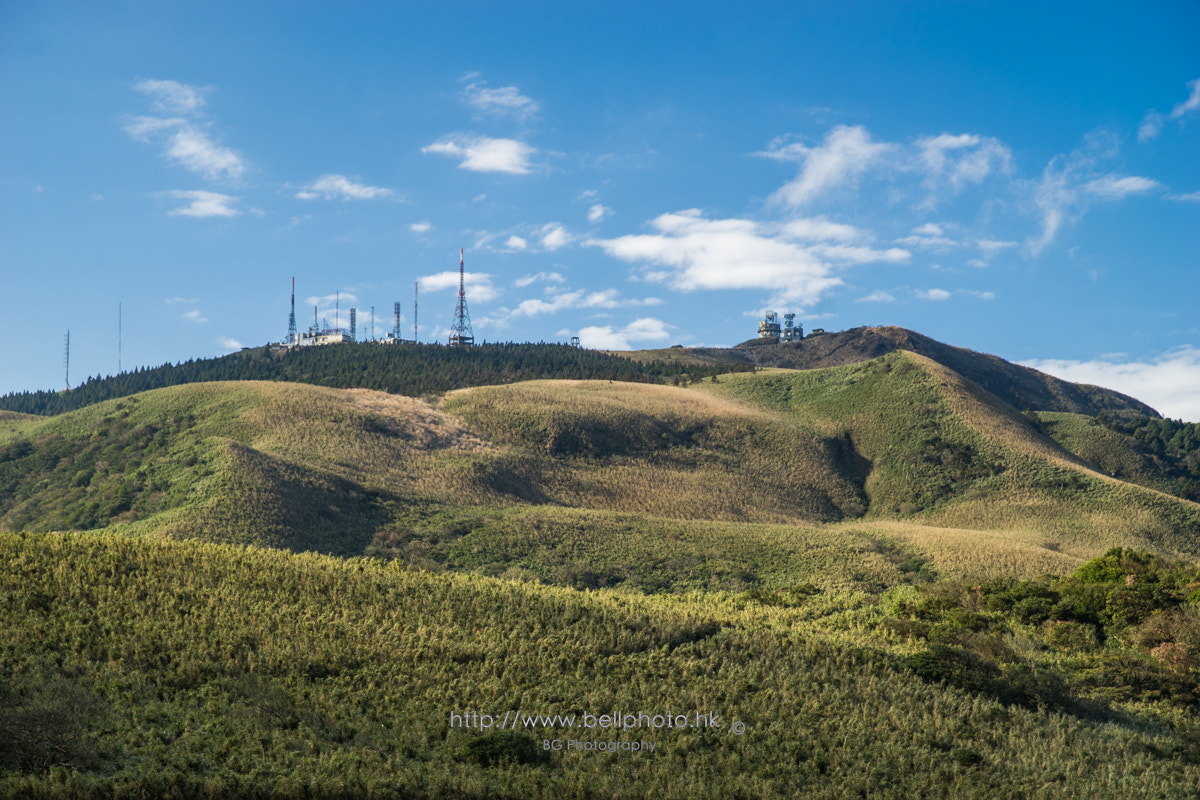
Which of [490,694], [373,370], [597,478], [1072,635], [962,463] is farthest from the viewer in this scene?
[373,370]

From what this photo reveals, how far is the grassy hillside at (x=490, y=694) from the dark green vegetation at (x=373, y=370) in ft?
352

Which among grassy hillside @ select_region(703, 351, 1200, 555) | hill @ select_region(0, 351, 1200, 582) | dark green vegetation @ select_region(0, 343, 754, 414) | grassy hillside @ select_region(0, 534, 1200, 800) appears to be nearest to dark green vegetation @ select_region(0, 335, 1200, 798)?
grassy hillside @ select_region(0, 534, 1200, 800)

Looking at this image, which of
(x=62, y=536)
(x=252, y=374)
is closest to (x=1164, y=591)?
(x=62, y=536)

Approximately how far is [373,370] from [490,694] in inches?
5198

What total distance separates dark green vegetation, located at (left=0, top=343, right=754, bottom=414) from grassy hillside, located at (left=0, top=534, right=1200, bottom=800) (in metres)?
107

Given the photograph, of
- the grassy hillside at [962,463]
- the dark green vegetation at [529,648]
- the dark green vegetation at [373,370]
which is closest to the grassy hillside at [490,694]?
the dark green vegetation at [529,648]

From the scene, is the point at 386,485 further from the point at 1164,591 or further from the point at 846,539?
the point at 1164,591

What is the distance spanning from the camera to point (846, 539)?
59.2 meters

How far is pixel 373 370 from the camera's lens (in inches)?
5714

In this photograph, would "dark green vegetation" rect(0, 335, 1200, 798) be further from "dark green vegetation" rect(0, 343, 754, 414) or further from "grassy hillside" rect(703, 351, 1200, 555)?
"dark green vegetation" rect(0, 343, 754, 414)

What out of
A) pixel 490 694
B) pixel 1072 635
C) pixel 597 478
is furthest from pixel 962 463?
pixel 490 694

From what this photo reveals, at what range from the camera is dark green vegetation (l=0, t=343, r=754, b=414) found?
13962 centimetres

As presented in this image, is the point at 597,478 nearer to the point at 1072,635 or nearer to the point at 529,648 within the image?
the point at 1072,635

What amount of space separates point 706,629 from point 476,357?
141950mm
